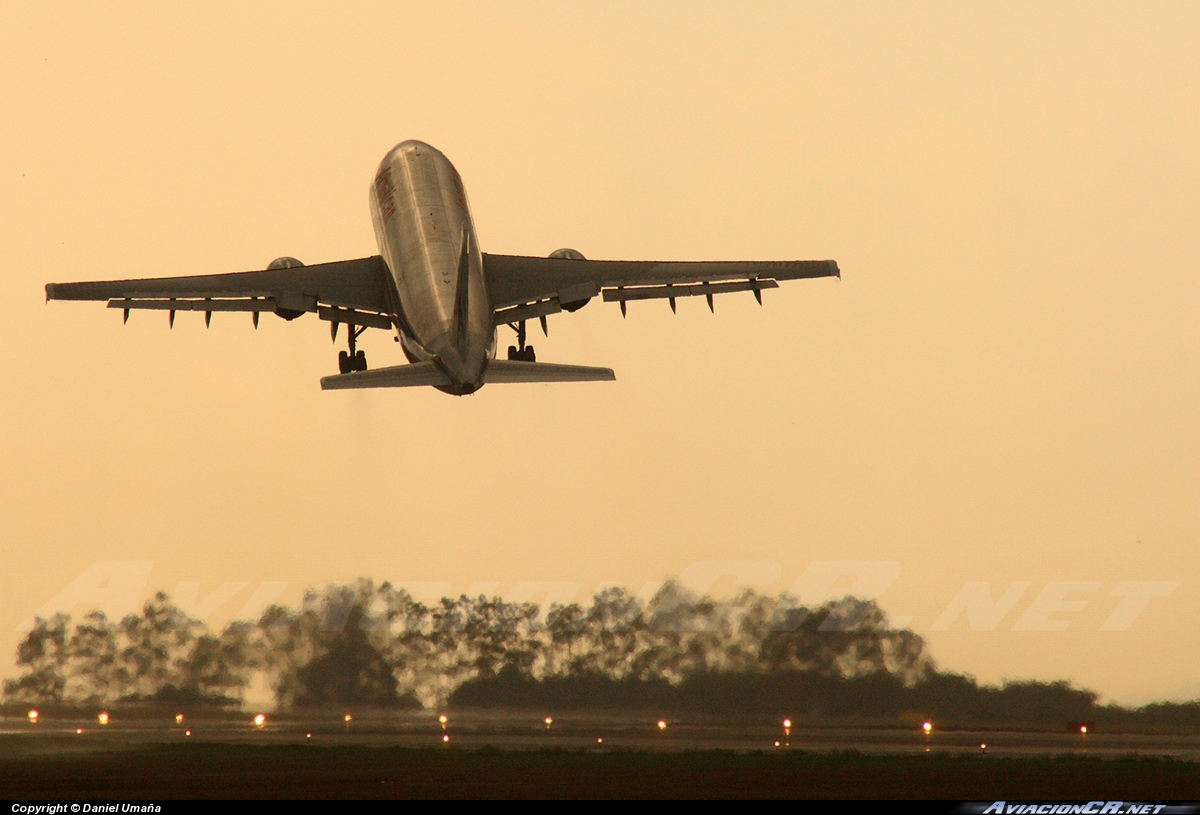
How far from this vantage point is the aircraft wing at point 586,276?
52156 millimetres

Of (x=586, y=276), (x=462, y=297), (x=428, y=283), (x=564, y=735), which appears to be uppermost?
(x=586, y=276)

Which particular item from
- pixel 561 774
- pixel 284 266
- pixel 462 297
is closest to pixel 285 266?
pixel 284 266

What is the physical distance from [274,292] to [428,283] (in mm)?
6332

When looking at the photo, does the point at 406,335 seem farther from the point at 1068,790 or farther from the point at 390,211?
the point at 1068,790

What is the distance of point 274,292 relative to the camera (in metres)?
52.0

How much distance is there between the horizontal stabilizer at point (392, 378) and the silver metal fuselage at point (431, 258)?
15.8 inches

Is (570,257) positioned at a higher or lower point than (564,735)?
higher

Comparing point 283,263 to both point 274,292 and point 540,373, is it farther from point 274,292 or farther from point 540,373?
point 540,373

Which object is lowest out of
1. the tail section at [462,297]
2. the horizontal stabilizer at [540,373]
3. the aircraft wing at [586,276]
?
the horizontal stabilizer at [540,373]

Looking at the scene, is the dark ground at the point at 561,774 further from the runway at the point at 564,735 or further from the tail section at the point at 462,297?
the tail section at the point at 462,297

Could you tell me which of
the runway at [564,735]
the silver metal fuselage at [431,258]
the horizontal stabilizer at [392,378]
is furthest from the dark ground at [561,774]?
the silver metal fuselage at [431,258]

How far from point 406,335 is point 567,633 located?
3176 centimetres
